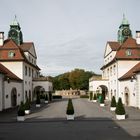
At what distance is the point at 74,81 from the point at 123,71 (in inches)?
2682

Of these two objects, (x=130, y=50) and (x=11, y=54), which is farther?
(x=130, y=50)

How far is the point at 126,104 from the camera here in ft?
138

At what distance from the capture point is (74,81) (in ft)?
381

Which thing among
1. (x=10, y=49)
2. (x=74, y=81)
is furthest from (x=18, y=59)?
(x=74, y=81)

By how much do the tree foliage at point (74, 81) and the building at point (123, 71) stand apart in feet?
165

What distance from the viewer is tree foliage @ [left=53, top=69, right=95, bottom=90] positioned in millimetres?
112750

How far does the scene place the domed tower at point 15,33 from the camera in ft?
188

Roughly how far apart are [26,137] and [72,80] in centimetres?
10037

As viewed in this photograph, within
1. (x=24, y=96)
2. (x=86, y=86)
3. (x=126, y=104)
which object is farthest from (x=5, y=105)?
(x=86, y=86)

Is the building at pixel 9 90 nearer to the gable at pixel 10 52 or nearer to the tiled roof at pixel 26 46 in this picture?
the gable at pixel 10 52

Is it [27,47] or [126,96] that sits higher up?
[27,47]

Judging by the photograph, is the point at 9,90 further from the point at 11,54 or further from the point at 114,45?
the point at 114,45

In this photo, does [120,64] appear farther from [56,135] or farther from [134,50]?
[56,135]

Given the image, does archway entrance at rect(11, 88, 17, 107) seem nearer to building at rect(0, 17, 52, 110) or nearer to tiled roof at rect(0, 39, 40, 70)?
building at rect(0, 17, 52, 110)
